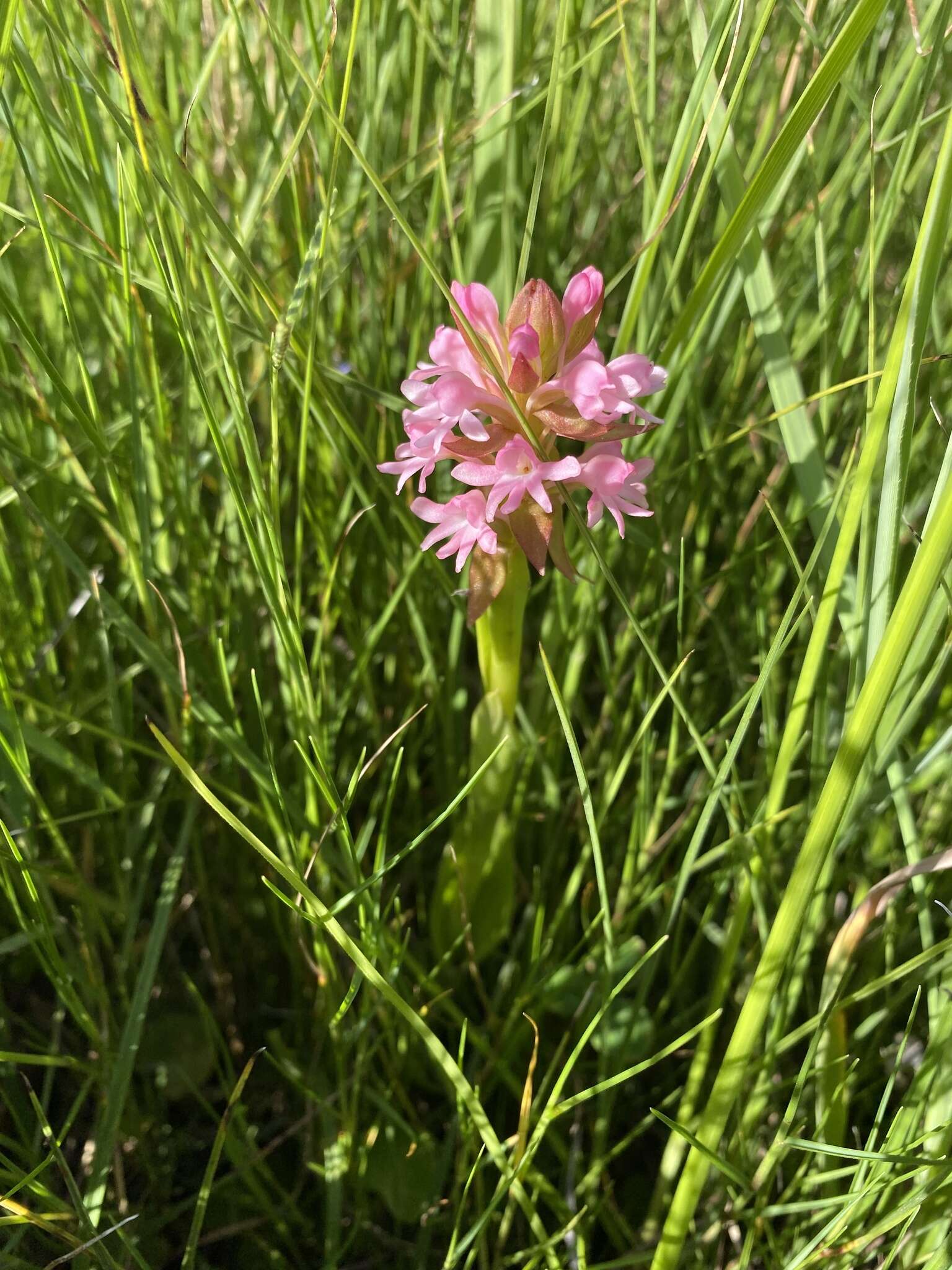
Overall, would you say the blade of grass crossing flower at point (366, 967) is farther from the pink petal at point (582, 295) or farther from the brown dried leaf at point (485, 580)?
the pink petal at point (582, 295)

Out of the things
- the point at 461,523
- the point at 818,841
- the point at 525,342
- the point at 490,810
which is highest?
the point at 525,342

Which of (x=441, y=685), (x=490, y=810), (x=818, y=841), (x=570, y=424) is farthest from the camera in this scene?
(x=441, y=685)

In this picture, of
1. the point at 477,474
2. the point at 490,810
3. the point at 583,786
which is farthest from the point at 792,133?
the point at 490,810

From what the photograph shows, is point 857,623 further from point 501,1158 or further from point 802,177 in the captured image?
point 802,177

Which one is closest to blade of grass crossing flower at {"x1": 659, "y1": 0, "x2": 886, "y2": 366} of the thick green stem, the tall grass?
the tall grass

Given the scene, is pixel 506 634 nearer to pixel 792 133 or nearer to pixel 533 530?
pixel 533 530

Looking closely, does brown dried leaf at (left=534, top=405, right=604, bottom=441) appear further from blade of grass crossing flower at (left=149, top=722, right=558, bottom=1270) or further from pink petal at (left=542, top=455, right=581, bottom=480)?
blade of grass crossing flower at (left=149, top=722, right=558, bottom=1270)

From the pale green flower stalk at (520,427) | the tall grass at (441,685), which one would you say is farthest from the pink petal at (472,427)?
the tall grass at (441,685)
